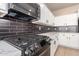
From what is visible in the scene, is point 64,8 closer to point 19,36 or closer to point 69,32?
point 69,32

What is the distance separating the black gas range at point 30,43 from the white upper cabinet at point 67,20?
263 millimetres

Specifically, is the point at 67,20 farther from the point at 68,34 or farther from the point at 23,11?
the point at 23,11

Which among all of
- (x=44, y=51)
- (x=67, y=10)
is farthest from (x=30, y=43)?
(x=67, y=10)

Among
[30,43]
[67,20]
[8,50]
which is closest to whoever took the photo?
[8,50]

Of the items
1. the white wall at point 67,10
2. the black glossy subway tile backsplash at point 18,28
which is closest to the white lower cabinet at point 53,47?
the black glossy subway tile backsplash at point 18,28

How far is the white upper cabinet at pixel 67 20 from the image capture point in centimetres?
126

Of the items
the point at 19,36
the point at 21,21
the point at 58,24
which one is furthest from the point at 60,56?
the point at 21,21

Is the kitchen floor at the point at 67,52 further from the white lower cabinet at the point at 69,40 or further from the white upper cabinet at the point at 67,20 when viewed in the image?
the white upper cabinet at the point at 67,20

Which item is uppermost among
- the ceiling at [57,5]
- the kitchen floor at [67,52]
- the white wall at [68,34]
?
the ceiling at [57,5]

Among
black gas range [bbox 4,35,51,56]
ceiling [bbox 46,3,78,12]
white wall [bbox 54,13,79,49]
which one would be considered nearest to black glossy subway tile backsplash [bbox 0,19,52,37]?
black gas range [bbox 4,35,51,56]

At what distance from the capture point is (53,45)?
1.31 meters

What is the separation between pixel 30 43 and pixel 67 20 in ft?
1.89

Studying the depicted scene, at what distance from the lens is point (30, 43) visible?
44.2 inches

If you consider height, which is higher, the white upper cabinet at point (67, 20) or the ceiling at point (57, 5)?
the ceiling at point (57, 5)
